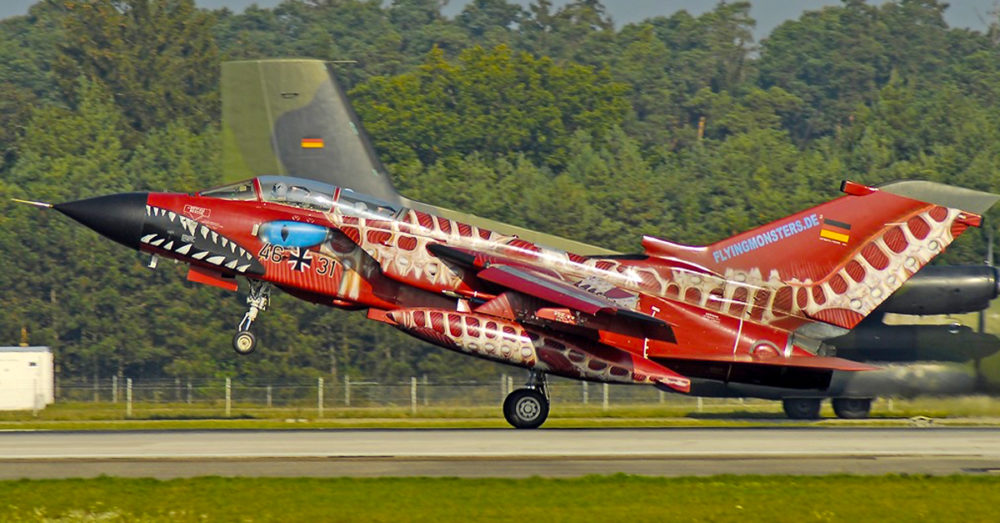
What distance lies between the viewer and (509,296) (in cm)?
2455

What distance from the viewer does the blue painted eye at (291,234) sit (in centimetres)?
2512

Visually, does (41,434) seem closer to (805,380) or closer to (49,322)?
(805,380)

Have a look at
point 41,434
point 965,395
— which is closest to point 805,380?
point 965,395

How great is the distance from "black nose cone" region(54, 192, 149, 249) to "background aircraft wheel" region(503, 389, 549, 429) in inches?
281

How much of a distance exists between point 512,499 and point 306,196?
34.9ft

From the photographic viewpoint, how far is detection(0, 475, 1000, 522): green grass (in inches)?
597

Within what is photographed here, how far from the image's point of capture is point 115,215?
2514 centimetres

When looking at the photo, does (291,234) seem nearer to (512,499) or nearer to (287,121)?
(512,499)

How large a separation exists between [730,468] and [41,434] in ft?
38.9

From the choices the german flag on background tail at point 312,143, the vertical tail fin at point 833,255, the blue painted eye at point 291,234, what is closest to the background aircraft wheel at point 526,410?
the vertical tail fin at point 833,255

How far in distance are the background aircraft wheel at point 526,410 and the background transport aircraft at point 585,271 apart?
30 mm

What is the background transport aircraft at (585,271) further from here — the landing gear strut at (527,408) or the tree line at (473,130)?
the tree line at (473,130)

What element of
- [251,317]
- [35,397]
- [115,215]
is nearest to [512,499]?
[251,317]

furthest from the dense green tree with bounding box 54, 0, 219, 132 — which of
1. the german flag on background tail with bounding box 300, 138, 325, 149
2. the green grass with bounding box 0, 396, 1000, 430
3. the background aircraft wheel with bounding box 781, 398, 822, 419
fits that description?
the background aircraft wheel with bounding box 781, 398, 822, 419
